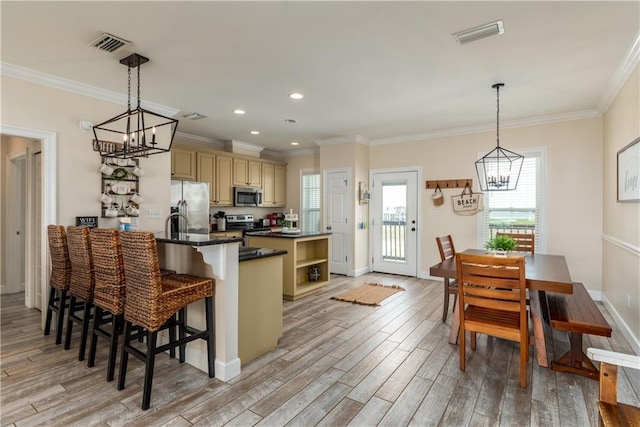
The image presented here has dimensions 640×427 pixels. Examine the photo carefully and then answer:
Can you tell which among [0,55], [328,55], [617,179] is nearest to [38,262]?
[0,55]

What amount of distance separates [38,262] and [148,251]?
3.03 metres

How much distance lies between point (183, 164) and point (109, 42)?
2.96 metres

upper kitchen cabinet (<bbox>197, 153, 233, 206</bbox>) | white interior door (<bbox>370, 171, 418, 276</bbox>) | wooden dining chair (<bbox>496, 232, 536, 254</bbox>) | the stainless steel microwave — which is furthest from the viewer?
the stainless steel microwave

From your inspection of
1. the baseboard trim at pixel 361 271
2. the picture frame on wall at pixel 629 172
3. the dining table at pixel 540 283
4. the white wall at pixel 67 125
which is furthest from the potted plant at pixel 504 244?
the white wall at pixel 67 125

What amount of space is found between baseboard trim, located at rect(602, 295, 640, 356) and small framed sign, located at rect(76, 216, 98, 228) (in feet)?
17.8

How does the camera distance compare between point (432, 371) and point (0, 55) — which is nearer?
point (432, 371)

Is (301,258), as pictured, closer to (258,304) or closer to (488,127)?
(258,304)

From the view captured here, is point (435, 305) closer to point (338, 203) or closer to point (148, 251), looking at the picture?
point (338, 203)

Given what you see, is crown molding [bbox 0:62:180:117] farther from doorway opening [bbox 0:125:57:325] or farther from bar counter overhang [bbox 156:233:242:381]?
bar counter overhang [bbox 156:233:242:381]

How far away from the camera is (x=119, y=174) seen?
12.4 feet

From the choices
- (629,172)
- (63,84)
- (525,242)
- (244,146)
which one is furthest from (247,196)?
(629,172)

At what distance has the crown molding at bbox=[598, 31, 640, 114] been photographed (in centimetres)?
274

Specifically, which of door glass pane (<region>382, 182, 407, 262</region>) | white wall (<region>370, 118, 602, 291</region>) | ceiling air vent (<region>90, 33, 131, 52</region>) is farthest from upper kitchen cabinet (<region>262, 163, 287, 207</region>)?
ceiling air vent (<region>90, 33, 131, 52</region>)

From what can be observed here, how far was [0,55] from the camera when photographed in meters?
2.86
